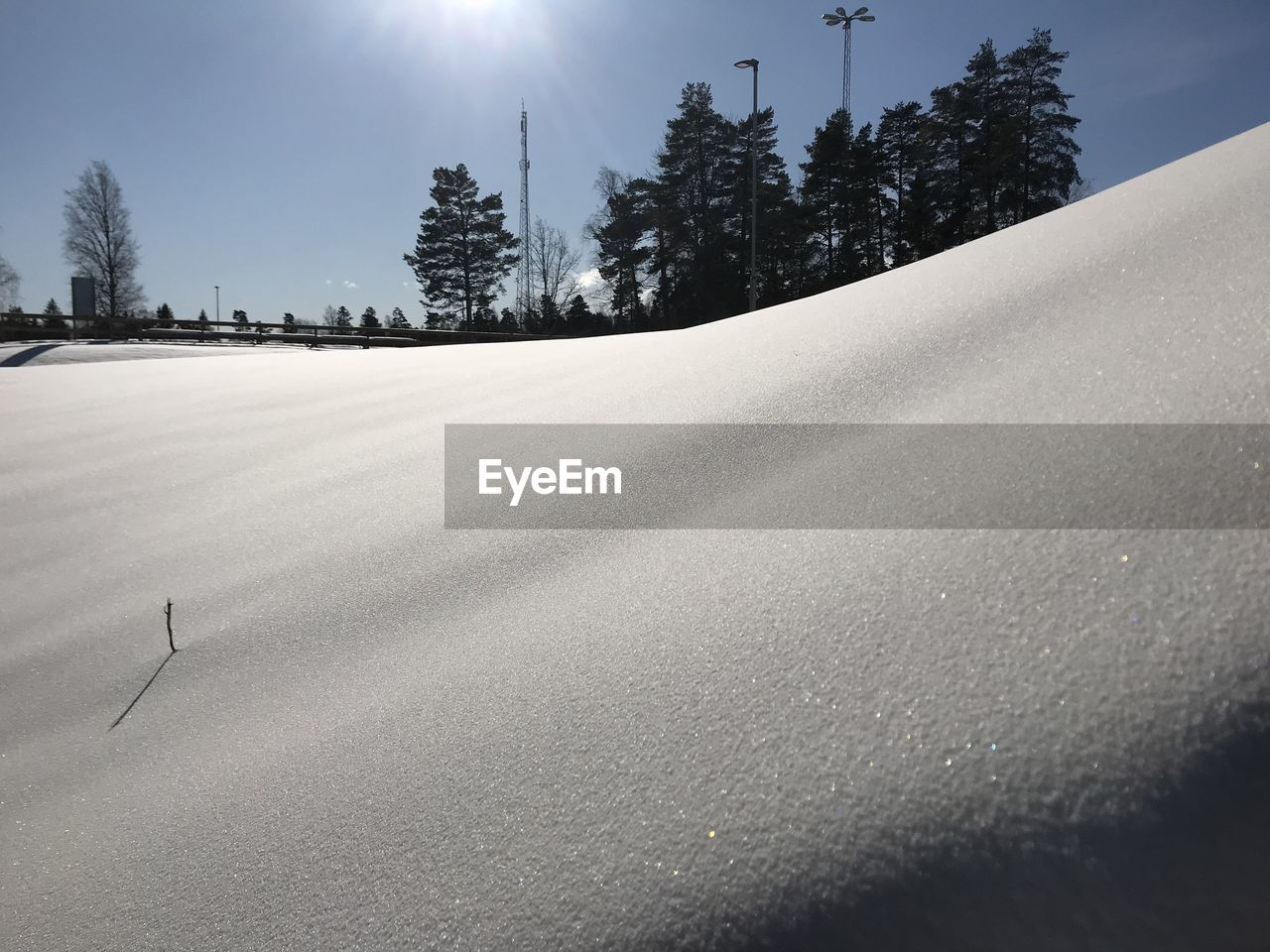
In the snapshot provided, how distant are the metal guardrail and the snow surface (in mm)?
14630

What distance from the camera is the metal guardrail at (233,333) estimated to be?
15.1 meters

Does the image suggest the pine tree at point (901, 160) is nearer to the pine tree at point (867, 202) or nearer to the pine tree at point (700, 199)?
the pine tree at point (867, 202)

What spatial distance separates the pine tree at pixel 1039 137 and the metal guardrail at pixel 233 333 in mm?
16014

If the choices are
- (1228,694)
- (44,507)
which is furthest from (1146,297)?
(44,507)

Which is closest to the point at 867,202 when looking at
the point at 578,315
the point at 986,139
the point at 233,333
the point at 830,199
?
the point at 830,199

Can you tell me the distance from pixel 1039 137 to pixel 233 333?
23.1m

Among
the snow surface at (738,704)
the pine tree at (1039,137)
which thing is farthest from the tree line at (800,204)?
the snow surface at (738,704)

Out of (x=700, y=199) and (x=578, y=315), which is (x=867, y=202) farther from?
(x=578, y=315)

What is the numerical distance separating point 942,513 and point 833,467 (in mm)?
260

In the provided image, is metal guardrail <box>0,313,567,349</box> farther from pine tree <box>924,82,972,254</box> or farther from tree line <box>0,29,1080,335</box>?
pine tree <box>924,82,972,254</box>

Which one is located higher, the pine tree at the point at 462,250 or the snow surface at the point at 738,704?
the pine tree at the point at 462,250

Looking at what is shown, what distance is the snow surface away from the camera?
570 mm

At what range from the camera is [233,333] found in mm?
16484

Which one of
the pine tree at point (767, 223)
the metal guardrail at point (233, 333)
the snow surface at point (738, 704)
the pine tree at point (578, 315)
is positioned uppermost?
the pine tree at point (767, 223)
